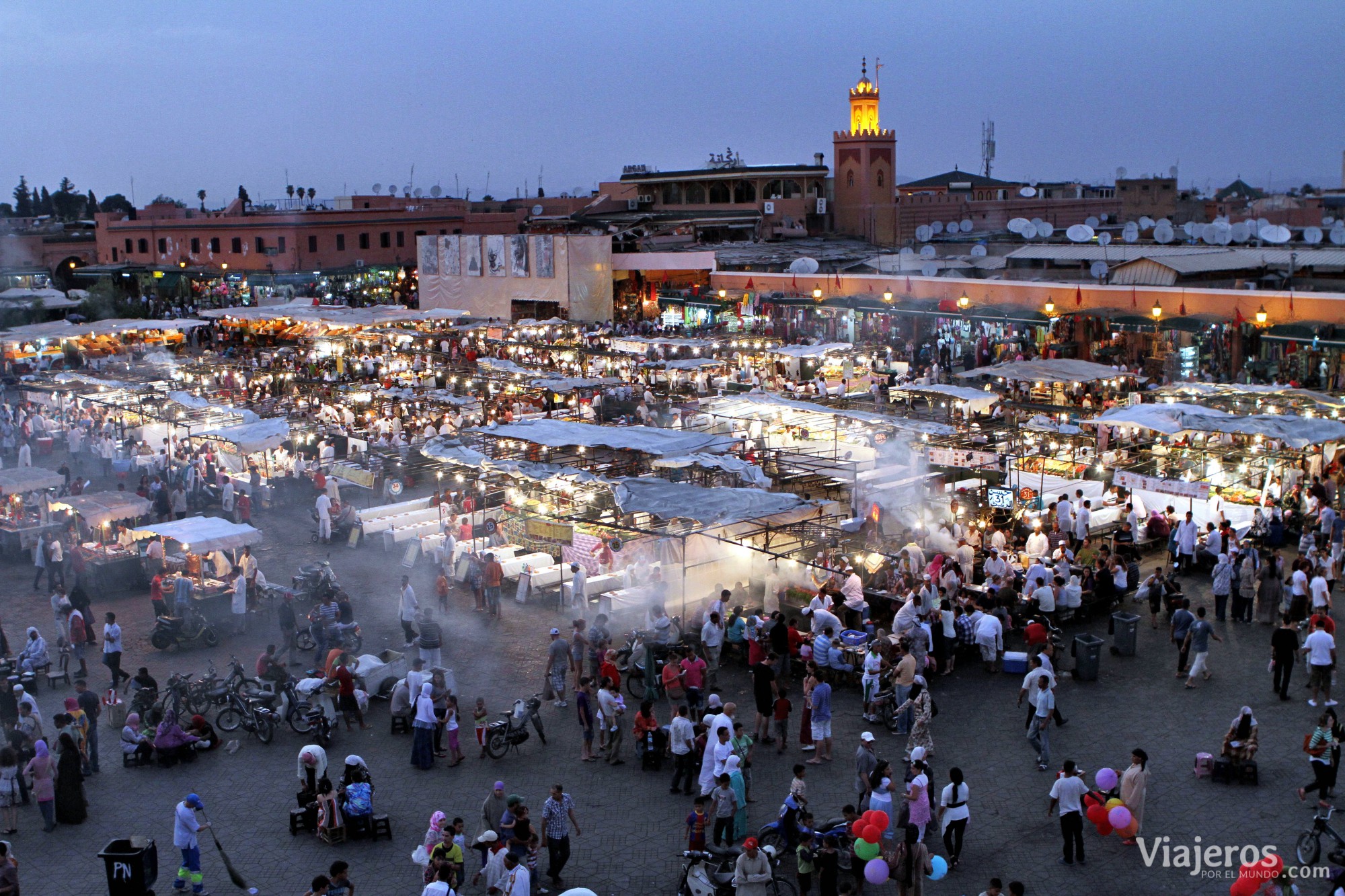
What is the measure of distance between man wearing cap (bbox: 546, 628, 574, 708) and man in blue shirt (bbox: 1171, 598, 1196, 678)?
7.29 meters

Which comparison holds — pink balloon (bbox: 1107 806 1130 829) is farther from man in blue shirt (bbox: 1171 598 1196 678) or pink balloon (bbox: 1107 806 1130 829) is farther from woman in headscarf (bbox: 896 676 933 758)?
man in blue shirt (bbox: 1171 598 1196 678)

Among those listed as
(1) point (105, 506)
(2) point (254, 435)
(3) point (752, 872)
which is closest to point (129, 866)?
(3) point (752, 872)

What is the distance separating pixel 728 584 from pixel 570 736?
13.9 ft

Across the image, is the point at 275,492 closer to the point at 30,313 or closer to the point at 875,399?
the point at 875,399

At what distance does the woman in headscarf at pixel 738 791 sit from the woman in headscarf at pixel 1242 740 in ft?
15.6

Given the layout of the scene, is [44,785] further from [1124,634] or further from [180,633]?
[1124,634]

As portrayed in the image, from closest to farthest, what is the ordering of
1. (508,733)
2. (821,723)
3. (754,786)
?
(754,786) → (821,723) → (508,733)

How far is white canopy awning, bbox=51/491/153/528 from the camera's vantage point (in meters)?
19.4

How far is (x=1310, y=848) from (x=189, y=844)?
9.35m

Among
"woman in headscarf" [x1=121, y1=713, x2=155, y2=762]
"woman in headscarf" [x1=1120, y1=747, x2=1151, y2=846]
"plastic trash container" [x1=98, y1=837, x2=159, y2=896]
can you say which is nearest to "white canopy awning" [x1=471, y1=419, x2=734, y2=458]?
"woman in headscarf" [x1=121, y1=713, x2=155, y2=762]

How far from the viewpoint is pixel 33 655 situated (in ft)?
48.2

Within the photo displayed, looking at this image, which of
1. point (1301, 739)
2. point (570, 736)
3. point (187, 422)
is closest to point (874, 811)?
point (570, 736)

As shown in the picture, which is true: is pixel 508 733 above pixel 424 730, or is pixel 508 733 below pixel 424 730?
below

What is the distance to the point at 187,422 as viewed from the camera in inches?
1019
